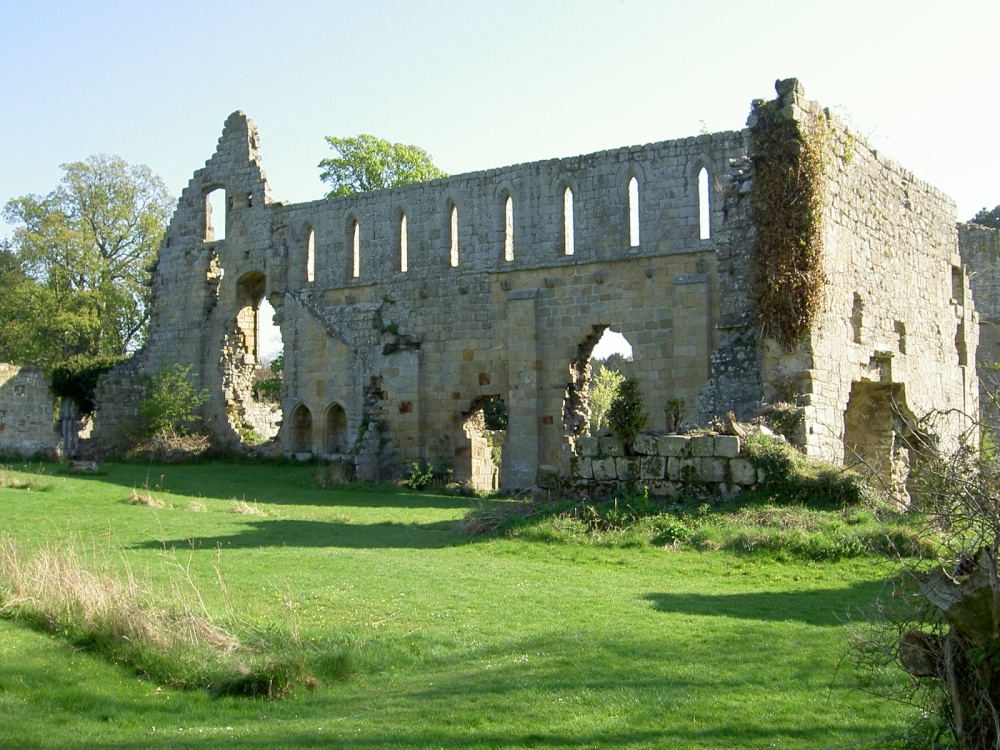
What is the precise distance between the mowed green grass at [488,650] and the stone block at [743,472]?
204 cm

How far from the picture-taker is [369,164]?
40.9 metres

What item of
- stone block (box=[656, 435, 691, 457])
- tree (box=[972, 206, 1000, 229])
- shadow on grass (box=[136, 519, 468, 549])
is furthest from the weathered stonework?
tree (box=[972, 206, 1000, 229])

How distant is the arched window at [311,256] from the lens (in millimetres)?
29344

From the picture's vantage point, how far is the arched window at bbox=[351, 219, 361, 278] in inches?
1123

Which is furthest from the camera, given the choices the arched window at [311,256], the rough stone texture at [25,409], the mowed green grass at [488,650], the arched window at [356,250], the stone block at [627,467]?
the rough stone texture at [25,409]

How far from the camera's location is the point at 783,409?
15695 millimetres

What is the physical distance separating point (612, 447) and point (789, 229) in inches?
176

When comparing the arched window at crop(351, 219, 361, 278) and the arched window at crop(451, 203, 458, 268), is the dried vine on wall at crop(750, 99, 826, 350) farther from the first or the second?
the arched window at crop(351, 219, 361, 278)

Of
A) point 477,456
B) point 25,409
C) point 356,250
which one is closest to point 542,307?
point 477,456

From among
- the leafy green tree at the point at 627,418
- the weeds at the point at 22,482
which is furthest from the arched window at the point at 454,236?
the leafy green tree at the point at 627,418

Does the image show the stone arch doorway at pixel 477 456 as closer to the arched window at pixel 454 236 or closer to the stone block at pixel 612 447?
the arched window at pixel 454 236

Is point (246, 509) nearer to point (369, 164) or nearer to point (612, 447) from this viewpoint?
point (612, 447)

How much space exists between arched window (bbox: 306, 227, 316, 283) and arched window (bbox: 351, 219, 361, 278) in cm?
134

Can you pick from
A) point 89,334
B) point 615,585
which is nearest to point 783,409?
point 615,585
